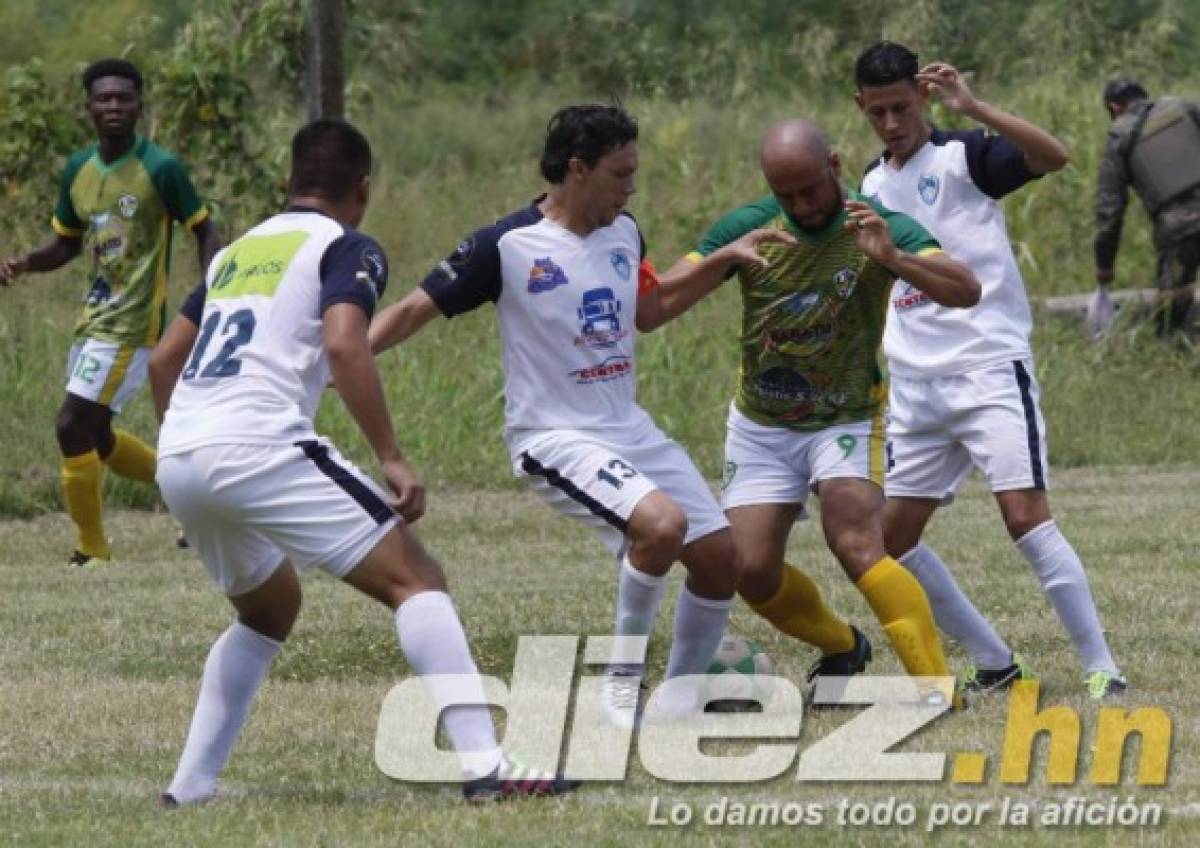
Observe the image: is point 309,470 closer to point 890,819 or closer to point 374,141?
→ point 890,819

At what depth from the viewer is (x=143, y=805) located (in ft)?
21.0

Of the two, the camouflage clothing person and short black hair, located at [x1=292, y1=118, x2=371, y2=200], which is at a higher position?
short black hair, located at [x1=292, y1=118, x2=371, y2=200]

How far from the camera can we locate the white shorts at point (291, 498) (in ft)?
19.9

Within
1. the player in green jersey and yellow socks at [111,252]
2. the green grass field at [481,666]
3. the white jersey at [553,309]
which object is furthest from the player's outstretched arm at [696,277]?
the player in green jersey and yellow socks at [111,252]

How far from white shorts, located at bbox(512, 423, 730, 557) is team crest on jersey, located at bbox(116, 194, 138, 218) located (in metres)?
5.10

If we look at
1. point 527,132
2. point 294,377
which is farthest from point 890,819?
point 527,132

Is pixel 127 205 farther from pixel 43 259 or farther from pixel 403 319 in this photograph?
pixel 403 319

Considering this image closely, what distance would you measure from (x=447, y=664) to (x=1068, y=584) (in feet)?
8.96

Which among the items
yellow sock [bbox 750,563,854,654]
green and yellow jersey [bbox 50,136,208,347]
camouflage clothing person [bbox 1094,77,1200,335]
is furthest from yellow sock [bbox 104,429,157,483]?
camouflage clothing person [bbox 1094,77,1200,335]

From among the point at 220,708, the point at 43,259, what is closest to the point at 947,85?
the point at 220,708

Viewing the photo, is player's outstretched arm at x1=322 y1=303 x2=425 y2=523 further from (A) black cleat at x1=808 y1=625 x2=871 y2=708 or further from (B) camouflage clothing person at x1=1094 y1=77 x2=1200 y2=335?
(B) camouflage clothing person at x1=1094 y1=77 x2=1200 y2=335

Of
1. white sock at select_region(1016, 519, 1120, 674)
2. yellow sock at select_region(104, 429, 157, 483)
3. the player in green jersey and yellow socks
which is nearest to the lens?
white sock at select_region(1016, 519, 1120, 674)

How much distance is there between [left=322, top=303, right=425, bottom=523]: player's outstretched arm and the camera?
6.00 meters

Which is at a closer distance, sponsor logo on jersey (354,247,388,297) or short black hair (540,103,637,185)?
sponsor logo on jersey (354,247,388,297)
